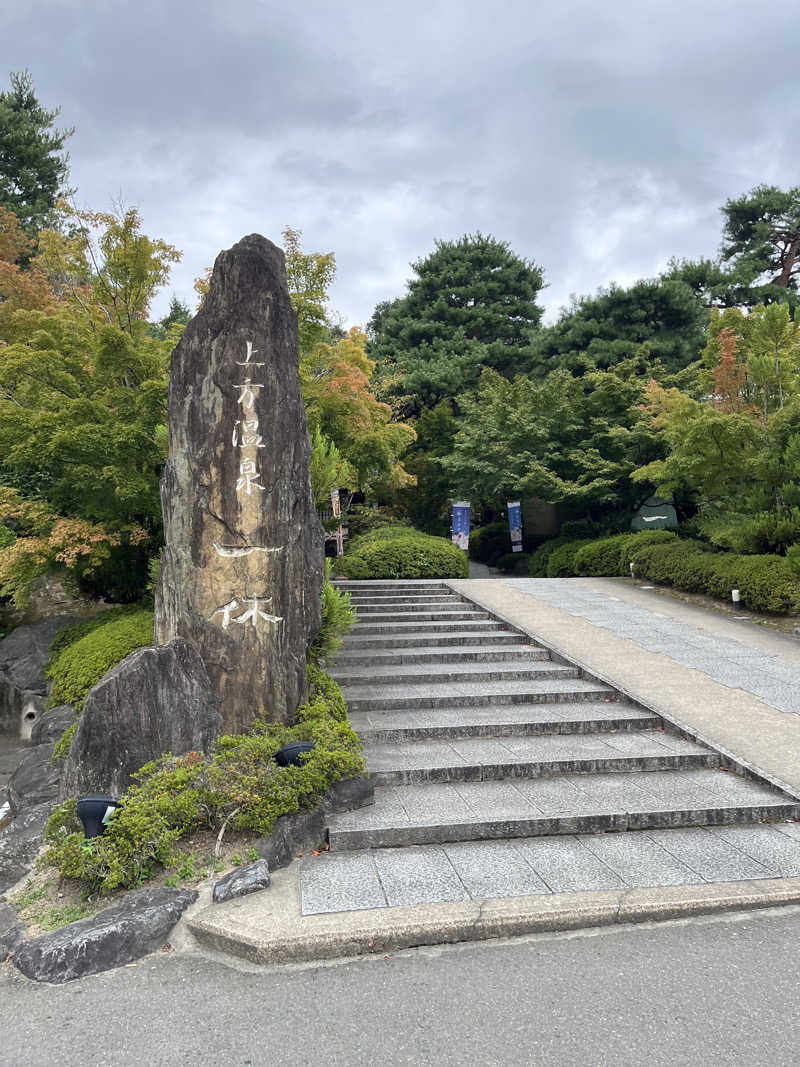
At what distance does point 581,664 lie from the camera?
7.73 m

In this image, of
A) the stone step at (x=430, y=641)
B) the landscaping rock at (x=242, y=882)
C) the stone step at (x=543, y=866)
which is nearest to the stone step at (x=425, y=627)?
the stone step at (x=430, y=641)

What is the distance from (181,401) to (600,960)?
14.9 feet

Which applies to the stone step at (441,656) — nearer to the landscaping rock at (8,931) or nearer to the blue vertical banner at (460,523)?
the landscaping rock at (8,931)

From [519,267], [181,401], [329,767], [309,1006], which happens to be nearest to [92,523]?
[181,401]

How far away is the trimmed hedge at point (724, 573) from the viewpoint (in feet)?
32.7

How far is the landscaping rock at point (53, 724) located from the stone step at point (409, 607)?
3.98 m

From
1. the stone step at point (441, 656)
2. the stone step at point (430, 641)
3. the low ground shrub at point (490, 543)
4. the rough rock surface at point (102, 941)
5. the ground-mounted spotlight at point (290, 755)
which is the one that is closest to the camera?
the rough rock surface at point (102, 941)

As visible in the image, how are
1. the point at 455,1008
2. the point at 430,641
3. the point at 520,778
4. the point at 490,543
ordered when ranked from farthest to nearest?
the point at 490,543, the point at 430,641, the point at 520,778, the point at 455,1008

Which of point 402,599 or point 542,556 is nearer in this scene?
point 402,599

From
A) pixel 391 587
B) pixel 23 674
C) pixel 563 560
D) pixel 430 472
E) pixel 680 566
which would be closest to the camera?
pixel 23 674

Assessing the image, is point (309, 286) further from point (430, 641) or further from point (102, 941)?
point (102, 941)

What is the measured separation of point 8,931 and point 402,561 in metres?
10.5

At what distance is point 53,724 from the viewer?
6.92 meters

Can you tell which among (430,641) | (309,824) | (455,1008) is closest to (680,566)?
(430,641)
